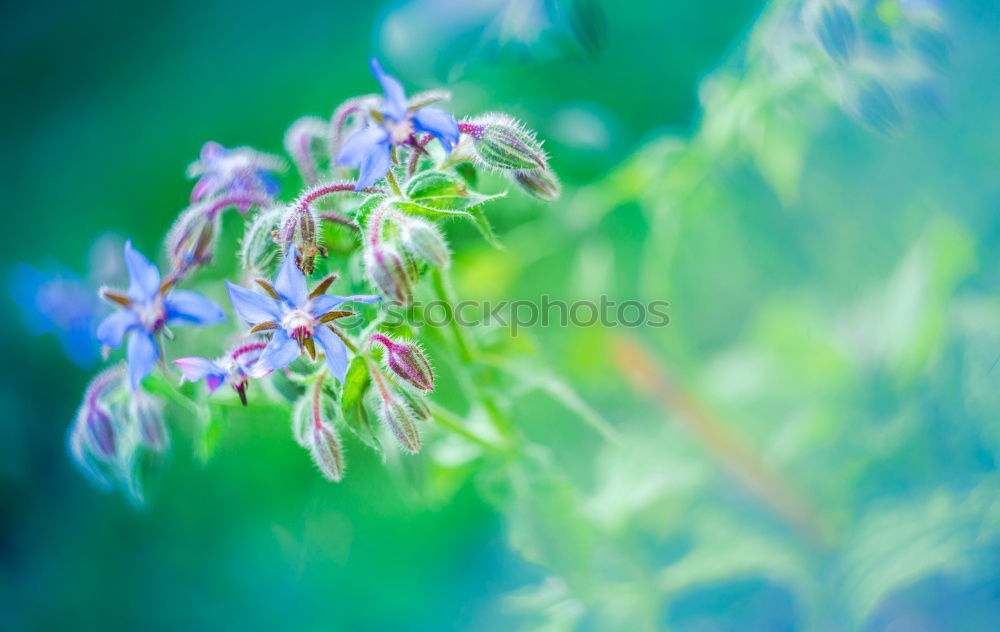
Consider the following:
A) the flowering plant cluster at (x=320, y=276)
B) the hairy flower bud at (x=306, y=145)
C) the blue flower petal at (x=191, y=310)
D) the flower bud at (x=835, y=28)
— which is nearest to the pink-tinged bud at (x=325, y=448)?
the flowering plant cluster at (x=320, y=276)

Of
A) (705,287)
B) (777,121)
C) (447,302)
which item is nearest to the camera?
(447,302)

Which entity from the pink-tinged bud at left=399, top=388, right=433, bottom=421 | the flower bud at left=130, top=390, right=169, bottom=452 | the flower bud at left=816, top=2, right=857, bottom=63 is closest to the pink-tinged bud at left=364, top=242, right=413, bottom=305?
the pink-tinged bud at left=399, top=388, right=433, bottom=421

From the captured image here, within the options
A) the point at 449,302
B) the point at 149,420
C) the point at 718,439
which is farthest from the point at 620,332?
the point at 149,420

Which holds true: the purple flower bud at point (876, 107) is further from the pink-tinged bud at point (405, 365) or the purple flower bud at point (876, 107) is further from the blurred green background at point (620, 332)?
the pink-tinged bud at point (405, 365)

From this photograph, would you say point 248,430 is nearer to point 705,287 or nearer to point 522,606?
point 522,606

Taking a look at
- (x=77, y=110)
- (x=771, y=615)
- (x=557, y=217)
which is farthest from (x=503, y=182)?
(x=77, y=110)

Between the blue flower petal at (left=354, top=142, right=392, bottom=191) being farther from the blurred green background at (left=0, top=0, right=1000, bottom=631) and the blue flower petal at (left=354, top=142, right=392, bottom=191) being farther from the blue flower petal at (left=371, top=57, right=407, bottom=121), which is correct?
the blurred green background at (left=0, top=0, right=1000, bottom=631)

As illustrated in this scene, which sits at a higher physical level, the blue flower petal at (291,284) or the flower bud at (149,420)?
the flower bud at (149,420)
